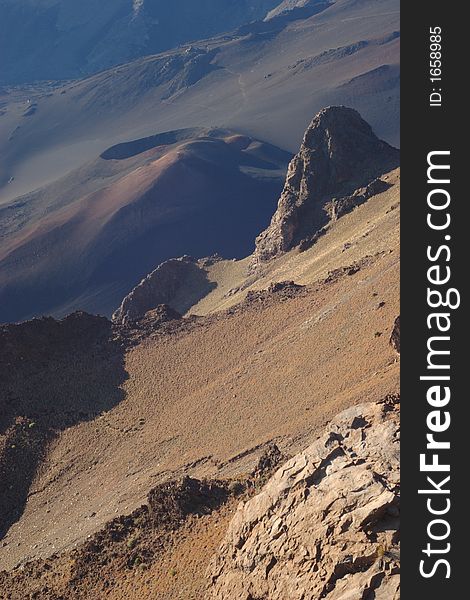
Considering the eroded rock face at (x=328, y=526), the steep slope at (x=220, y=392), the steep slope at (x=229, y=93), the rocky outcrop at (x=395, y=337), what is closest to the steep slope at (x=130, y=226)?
the steep slope at (x=229, y=93)

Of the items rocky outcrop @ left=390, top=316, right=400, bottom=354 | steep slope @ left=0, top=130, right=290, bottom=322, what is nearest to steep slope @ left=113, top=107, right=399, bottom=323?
rocky outcrop @ left=390, top=316, right=400, bottom=354

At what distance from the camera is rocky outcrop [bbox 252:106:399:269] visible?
5269 centimetres

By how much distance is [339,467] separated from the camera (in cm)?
1512

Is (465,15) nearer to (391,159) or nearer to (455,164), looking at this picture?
(455,164)

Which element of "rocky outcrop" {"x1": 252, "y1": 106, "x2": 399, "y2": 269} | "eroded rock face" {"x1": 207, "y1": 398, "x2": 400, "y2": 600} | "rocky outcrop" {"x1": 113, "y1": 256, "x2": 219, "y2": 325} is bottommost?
"eroded rock face" {"x1": 207, "y1": 398, "x2": 400, "y2": 600}

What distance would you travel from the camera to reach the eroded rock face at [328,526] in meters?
13.0

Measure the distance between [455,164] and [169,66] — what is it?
16829cm

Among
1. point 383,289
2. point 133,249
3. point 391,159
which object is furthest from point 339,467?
point 133,249

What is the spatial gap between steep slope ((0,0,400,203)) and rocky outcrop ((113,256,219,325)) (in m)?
62.3

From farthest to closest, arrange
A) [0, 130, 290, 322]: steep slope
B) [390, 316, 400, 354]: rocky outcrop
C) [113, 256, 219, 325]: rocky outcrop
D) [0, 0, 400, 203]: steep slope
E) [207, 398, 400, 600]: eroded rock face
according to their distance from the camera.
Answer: [0, 0, 400, 203]: steep slope, [0, 130, 290, 322]: steep slope, [113, 256, 219, 325]: rocky outcrop, [390, 316, 400, 354]: rocky outcrop, [207, 398, 400, 600]: eroded rock face

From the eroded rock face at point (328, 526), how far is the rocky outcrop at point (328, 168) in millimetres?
36403

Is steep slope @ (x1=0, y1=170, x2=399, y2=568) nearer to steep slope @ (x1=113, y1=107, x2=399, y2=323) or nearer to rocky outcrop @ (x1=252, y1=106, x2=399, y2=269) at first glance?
steep slope @ (x1=113, y1=107, x2=399, y2=323)

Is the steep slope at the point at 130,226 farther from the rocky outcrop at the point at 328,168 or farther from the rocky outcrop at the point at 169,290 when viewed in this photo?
the rocky outcrop at the point at 328,168

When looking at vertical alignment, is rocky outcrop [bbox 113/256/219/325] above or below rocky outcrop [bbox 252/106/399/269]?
below
